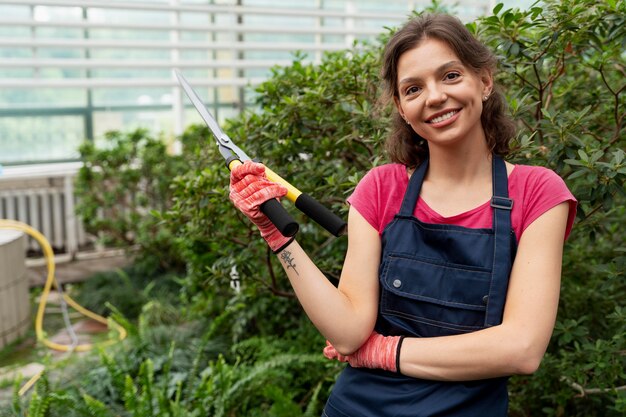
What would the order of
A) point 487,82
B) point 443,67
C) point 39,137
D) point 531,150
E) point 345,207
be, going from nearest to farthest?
point 443,67
point 487,82
point 531,150
point 345,207
point 39,137

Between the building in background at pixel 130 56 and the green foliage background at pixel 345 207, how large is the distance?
2.87 metres

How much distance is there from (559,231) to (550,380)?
4.70 ft

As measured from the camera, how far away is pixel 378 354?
1.55m

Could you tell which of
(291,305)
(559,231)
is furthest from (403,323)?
(291,305)

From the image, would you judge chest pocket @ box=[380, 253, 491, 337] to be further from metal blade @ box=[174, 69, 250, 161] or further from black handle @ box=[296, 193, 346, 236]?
metal blade @ box=[174, 69, 250, 161]

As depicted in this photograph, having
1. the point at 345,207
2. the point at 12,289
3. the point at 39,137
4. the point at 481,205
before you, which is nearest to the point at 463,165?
the point at 481,205

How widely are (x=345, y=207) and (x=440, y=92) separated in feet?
2.89

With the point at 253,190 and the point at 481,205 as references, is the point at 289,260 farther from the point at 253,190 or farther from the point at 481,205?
the point at 481,205

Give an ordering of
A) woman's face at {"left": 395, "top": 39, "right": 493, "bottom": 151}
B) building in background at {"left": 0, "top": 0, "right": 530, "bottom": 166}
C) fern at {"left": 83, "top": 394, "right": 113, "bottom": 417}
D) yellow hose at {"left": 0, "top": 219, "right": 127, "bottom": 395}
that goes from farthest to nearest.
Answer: building in background at {"left": 0, "top": 0, "right": 530, "bottom": 166}
yellow hose at {"left": 0, "top": 219, "right": 127, "bottom": 395}
fern at {"left": 83, "top": 394, "right": 113, "bottom": 417}
woman's face at {"left": 395, "top": 39, "right": 493, "bottom": 151}

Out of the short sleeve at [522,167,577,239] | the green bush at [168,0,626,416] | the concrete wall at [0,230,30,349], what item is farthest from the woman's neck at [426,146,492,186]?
the concrete wall at [0,230,30,349]

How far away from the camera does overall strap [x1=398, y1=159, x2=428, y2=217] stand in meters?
1.62

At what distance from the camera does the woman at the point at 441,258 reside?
1.48 meters

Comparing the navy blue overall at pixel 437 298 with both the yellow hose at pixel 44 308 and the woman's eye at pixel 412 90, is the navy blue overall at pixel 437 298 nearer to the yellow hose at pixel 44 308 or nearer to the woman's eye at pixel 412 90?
the woman's eye at pixel 412 90

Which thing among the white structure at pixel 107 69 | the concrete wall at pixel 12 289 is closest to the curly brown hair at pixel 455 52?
the concrete wall at pixel 12 289
